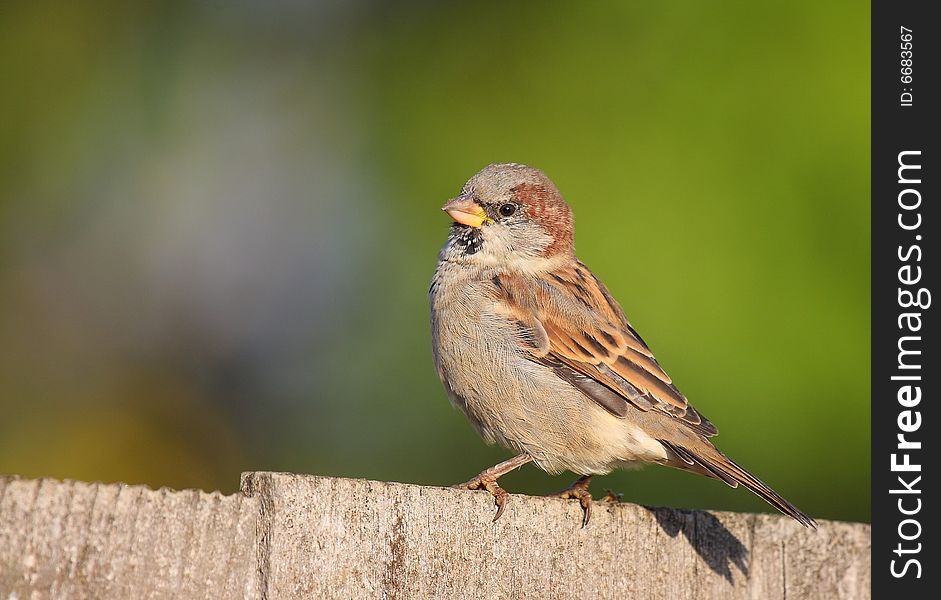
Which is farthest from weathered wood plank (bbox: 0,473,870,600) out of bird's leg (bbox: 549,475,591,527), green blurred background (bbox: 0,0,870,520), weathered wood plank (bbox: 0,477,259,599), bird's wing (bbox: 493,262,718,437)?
green blurred background (bbox: 0,0,870,520)

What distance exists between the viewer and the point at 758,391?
491 centimetres

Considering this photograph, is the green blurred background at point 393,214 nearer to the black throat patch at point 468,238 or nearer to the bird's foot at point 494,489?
the black throat patch at point 468,238

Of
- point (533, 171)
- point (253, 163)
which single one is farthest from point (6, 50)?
point (533, 171)

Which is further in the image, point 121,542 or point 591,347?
point 591,347

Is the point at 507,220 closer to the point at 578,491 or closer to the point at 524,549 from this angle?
the point at 578,491

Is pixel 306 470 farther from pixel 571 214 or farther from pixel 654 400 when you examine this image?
pixel 654 400

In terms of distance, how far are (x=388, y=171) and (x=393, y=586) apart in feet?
11.2

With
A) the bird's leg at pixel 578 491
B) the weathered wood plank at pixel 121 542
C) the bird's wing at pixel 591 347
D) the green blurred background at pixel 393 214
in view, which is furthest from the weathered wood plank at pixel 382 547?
the green blurred background at pixel 393 214

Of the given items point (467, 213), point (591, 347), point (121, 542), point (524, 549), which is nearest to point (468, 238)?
point (467, 213)

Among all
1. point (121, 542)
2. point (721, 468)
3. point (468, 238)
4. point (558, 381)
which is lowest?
point (121, 542)

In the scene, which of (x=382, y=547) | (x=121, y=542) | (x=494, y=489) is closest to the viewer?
(x=121, y=542)

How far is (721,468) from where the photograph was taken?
3.72 m

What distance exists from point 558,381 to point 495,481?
0.54m

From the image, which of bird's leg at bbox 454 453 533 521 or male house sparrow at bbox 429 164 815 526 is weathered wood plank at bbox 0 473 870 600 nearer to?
bird's leg at bbox 454 453 533 521
